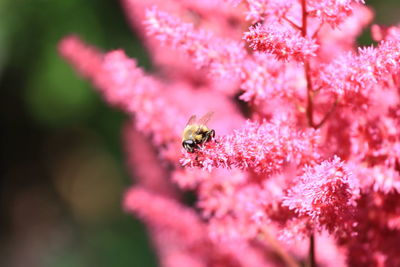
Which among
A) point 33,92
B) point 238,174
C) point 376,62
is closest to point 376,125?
point 376,62

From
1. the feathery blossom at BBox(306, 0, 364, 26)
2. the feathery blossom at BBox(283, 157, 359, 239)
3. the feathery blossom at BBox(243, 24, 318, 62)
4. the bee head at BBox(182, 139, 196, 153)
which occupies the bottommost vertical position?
the feathery blossom at BBox(283, 157, 359, 239)

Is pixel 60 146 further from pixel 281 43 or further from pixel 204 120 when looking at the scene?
pixel 281 43

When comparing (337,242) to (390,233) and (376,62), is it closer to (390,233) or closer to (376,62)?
(390,233)

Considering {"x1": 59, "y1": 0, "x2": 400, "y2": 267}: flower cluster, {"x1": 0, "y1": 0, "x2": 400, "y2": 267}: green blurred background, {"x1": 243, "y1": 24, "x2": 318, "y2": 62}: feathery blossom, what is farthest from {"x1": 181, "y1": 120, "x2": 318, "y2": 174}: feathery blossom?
{"x1": 0, "y1": 0, "x2": 400, "y2": 267}: green blurred background

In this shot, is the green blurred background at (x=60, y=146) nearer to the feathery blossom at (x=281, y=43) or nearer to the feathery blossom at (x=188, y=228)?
the feathery blossom at (x=188, y=228)

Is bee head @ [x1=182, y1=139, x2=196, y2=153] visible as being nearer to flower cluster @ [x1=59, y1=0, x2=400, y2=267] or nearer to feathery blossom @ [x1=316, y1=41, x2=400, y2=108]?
flower cluster @ [x1=59, y1=0, x2=400, y2=267]

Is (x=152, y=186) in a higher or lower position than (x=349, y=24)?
lower

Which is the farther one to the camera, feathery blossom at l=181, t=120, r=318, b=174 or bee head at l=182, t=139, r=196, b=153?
bee head at l=182, t=139, r=196, b=153
